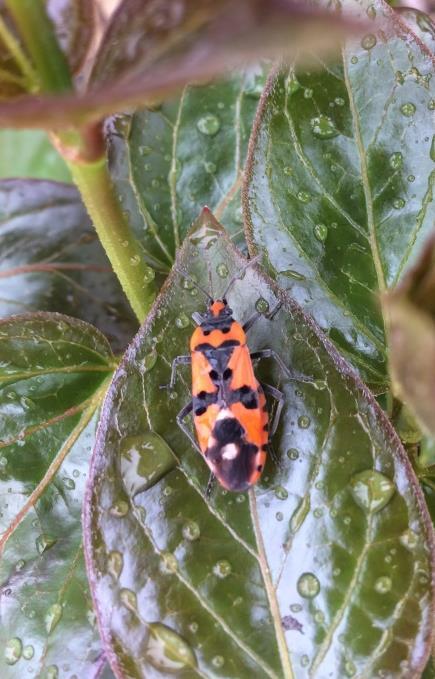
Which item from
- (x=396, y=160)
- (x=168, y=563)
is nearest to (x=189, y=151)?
(x=396, y=160)

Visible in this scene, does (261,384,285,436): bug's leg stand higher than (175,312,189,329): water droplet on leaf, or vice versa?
(175,312,189,329): water droplet on leaf

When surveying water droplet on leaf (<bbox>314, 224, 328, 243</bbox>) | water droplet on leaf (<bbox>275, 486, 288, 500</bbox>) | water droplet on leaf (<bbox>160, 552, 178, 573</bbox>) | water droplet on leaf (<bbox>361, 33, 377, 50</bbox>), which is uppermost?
water droplet on leaf (<bbox>361, 33, 377, 50</bbox>)

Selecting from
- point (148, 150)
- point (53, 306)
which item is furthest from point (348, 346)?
point (53, 306)

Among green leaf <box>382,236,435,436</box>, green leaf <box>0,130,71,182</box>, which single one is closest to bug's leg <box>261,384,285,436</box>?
green leaf <box>382,236,435,436</box>

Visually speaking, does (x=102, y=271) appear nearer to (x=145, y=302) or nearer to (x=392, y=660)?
(x=145, y=302)

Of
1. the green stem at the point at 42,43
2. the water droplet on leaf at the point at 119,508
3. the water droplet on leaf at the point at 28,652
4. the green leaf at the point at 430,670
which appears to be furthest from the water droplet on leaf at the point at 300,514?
the green stem at the point at 42,43

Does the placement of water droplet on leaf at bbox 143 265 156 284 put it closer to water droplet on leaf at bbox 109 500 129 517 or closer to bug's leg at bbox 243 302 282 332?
bug's leg at bbox 243 302 282 332

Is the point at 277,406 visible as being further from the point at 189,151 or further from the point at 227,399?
the point at 189,151

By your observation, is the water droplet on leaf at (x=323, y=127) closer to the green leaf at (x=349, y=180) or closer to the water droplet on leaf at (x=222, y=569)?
the green leaf at (x=349, y=180)
